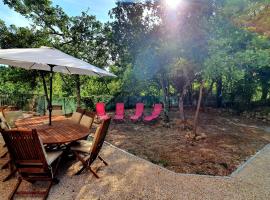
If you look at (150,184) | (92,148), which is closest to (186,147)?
(150,184)

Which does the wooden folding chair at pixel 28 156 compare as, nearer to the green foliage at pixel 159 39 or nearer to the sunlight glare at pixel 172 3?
the green foliage at pixel 159 39

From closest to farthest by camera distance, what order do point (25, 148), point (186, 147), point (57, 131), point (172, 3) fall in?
point (25, 148), point (57, 131), point (186, 147), point (172, 3)

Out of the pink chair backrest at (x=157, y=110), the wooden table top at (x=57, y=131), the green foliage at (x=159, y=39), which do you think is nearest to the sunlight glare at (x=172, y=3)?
the green foliage at (x=159, y=39)

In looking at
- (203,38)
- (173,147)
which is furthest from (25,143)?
(203,38)

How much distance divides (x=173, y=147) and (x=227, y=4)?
4631 millimetres

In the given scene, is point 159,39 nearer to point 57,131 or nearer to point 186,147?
point 186,147

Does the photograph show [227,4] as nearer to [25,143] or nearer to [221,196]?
[221,196]

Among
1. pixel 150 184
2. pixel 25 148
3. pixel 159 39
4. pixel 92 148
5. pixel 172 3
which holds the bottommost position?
pixel 150 184

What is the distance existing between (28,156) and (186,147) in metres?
4.23

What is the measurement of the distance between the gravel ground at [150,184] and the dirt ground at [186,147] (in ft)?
1.26

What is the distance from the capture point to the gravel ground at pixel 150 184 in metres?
3.51

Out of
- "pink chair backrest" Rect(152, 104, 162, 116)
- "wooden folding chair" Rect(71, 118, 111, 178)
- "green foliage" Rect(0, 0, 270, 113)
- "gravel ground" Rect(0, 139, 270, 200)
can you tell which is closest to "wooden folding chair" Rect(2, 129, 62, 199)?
"gravel ground" Rect(0, 139, 270, 200)

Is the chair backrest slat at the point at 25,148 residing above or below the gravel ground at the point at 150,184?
above

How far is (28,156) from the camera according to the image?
3.35 metres
